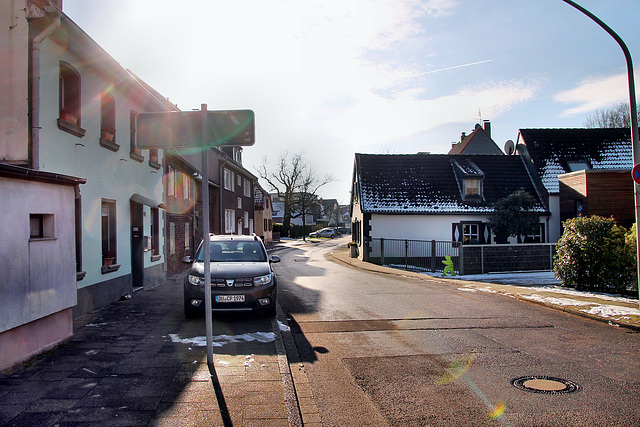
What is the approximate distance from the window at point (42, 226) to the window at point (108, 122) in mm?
4987

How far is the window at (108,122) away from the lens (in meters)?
11.2

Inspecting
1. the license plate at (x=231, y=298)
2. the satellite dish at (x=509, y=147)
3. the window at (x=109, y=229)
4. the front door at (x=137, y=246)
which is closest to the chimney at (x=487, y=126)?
the satellite dish at (x=509, y=147)

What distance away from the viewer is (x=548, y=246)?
20875 millimetres

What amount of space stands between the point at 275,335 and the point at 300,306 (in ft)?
11.9

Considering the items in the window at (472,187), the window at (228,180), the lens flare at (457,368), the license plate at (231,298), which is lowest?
the lens flare at (457,368)

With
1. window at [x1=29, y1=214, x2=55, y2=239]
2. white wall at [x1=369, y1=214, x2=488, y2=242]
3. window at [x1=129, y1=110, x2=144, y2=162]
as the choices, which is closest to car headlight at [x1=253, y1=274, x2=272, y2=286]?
window at [x1=29, y1=214, x2=55, y2=239]

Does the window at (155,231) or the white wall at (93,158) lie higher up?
the white wall at (93,158)

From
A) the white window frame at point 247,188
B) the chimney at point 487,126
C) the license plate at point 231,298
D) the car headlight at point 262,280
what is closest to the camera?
the license plate at point 231,298

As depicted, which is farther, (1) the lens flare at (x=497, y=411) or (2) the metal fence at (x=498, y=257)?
(2) the metal fence at (x=498, y=257)

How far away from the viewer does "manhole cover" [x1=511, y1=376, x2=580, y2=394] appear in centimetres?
529

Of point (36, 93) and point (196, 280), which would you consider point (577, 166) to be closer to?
point (196, 280)

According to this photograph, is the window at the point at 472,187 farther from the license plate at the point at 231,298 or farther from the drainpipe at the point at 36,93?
the drainpipe at the point at 36,93

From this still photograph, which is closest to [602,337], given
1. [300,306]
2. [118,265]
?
[300,306]

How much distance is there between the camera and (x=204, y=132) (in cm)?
589
